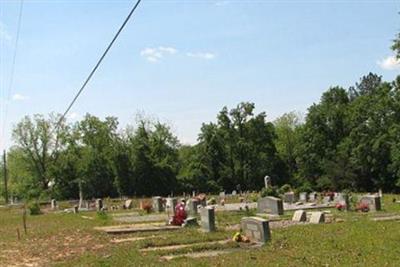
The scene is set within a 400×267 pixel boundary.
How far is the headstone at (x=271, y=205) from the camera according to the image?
84.4 ft

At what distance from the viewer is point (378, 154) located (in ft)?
205

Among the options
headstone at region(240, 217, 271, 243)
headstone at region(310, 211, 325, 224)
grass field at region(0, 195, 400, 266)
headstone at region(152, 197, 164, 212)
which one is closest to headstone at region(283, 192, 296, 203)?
headstone at region(152, 197, 164, 212)

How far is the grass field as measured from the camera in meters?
11.8

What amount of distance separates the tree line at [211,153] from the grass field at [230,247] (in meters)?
47.8

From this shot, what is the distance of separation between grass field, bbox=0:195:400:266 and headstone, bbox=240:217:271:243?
0.28 metres

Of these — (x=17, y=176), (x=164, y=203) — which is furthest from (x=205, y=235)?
(x=17, y=176)

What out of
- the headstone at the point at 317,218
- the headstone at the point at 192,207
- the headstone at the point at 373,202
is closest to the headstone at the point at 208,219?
the headstone at the point at 317,218

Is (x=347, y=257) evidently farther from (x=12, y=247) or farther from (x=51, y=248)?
(x=12, y=247)

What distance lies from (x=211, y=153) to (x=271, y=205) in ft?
172

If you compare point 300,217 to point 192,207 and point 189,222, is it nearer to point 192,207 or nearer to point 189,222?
point 189,222

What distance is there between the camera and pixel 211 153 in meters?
78.7

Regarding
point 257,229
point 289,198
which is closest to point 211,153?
point 289,198

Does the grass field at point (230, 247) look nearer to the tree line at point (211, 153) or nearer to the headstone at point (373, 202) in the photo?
the headstone at point (373, 202)

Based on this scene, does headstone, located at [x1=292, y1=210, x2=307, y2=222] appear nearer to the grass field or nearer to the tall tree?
the grass field
